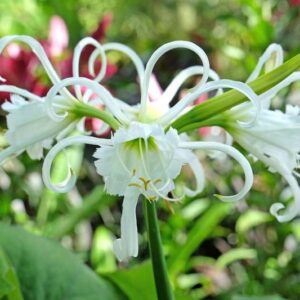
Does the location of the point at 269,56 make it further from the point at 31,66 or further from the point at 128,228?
the point at 31,66

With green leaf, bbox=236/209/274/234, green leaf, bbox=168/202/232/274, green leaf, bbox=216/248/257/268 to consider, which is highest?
green leaf, bbox=168/202/232/274

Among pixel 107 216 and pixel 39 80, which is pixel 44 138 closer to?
pixel 39 80

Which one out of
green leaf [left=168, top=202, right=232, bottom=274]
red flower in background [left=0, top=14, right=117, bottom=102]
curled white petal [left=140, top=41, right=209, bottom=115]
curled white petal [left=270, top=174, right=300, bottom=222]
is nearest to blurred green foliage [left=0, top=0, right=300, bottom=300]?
green leaf [left=168, top=202, right=232, bottom=274]

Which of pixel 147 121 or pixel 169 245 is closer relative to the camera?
pixel 147 121

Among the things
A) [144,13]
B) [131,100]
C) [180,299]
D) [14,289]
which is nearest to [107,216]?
[131,100]

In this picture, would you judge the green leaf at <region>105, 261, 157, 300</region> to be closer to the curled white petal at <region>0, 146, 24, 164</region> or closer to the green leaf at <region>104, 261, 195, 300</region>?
the green leaf at <region>104, 261, 195, 300</region>

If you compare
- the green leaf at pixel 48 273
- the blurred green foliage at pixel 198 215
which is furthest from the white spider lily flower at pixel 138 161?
the blurred green foliage at pixel 198 215
